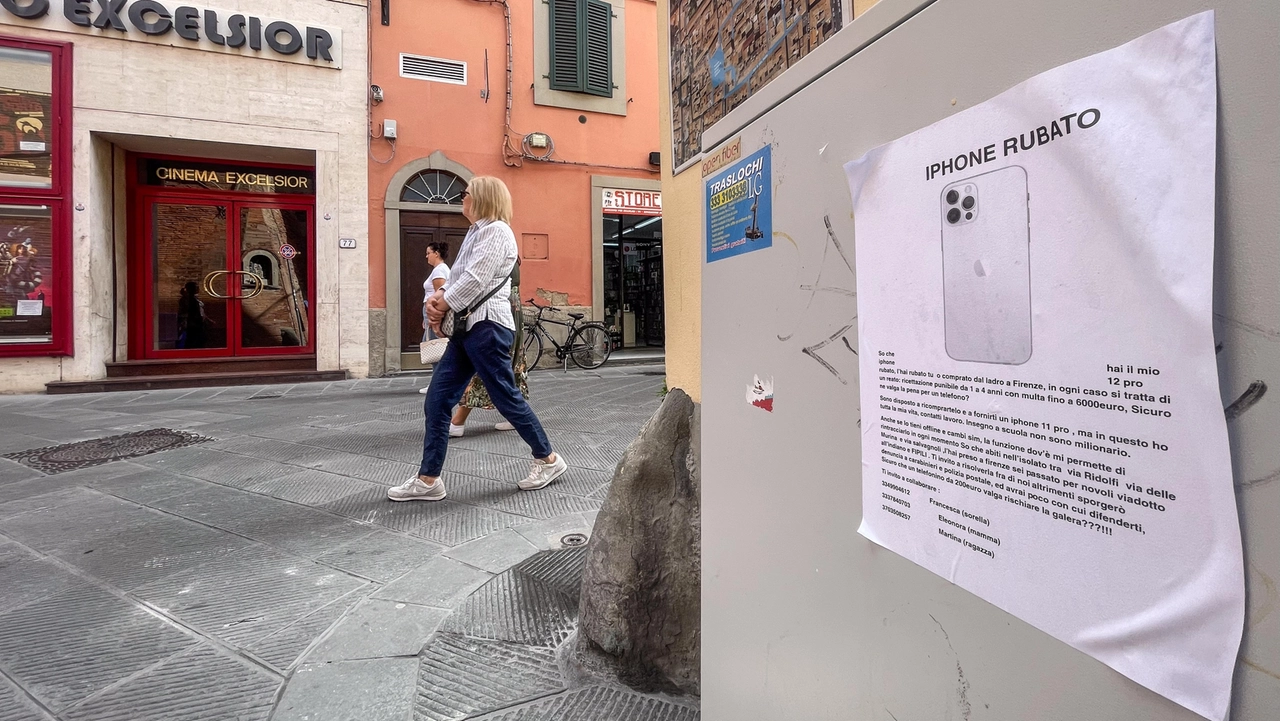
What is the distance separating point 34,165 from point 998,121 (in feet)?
37.1

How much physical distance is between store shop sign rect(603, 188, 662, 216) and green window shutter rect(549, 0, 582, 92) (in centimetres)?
189

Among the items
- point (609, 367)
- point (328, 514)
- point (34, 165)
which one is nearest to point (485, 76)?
point (609, 367)

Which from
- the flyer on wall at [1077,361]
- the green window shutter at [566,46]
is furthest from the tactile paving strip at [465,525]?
the green window shutter at [566,46]

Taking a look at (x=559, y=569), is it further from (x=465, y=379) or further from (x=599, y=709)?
(x=465, y=379)

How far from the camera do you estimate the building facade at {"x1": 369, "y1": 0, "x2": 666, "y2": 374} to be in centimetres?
988

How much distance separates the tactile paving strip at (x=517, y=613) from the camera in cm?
198

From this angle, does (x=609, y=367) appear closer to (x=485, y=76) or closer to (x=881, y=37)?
(x=485, y=76)

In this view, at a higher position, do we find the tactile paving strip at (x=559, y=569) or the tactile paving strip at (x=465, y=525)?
the tactile paving strip at (x=465, y=525)

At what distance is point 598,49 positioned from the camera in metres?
11.2

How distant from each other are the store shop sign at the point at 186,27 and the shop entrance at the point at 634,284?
6.66 m

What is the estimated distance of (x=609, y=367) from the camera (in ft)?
35.8

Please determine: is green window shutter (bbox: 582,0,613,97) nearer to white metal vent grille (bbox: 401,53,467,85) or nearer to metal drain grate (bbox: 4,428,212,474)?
white metal vent grille (bbox: 401,53,467,85)

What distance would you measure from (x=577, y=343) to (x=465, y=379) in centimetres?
720

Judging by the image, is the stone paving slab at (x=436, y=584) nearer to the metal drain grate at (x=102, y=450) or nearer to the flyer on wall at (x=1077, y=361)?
the flyer on wall at (x=1077, y=361)
